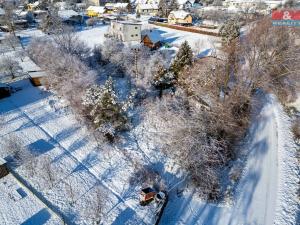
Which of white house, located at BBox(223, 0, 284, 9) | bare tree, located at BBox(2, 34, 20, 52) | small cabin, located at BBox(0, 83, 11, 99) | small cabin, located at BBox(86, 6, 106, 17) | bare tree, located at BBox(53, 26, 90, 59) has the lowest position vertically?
small cabin, located at BBox(0, 83, 11, 99)

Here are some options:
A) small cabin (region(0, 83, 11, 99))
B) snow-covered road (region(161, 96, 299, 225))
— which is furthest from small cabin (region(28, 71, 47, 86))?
snow-covered road (region(161, 96, 299, 225))

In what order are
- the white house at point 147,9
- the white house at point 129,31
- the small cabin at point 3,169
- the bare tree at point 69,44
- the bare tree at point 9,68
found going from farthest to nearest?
the white house at point 147,9 → the white house at point 129,31 → the bare tree at point 69,44 → the bare tree at point 9,68 → the small cabin at point 3,169

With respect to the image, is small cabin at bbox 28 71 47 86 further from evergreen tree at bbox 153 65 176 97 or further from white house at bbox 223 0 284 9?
white house at bbox 223 0 284 9

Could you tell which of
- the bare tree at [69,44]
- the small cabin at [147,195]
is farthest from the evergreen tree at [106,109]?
the bare tree at [69,44]

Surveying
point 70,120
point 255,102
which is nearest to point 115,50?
point 70,120

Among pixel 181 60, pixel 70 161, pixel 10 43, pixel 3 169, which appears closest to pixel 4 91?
pixel 3 169

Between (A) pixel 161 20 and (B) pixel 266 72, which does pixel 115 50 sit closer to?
(B) pixel 266 72

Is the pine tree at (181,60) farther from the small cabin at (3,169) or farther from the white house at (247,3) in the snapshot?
the white house at (247,3)
